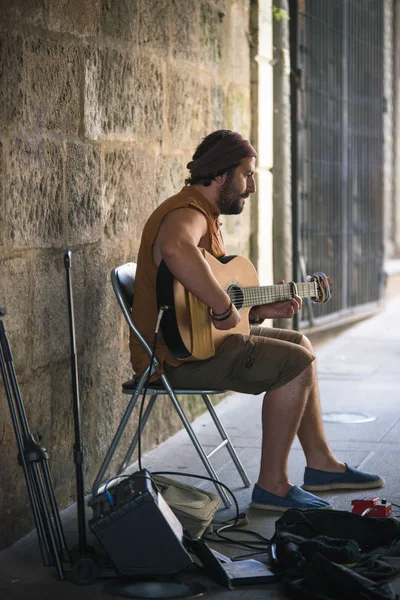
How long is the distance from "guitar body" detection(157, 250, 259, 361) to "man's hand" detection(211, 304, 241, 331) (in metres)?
0.07

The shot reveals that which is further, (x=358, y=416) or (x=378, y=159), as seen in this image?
(x=378, y=159)

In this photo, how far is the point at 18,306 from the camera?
407cm

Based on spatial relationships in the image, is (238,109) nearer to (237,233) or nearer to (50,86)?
(237,233)

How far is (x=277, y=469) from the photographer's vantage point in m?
4.46

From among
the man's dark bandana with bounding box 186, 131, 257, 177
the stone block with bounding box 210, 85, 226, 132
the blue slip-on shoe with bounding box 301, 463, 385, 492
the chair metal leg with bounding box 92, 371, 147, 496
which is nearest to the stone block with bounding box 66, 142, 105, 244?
the man's dark bandana with bounding box 186, 131, 257, 177

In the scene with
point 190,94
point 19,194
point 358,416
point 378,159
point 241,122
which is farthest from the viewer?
point 378,159

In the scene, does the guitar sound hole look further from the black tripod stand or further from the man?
the black tripod stand

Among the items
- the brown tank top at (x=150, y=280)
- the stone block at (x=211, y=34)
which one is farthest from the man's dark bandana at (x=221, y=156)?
the stone block at (x=211, y=34)

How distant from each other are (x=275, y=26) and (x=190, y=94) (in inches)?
79.5

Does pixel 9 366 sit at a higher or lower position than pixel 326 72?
lower

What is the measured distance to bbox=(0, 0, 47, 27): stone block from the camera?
3936 mm

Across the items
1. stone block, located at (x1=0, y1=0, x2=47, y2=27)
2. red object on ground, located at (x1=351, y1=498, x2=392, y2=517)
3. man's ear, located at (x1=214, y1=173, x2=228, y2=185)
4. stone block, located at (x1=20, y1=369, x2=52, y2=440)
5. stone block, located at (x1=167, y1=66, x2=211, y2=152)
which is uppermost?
stone block, located at (x1=0, y1=0, x2=47, y2=27)

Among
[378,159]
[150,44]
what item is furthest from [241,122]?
[378,159]

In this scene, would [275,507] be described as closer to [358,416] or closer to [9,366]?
[9,366]
